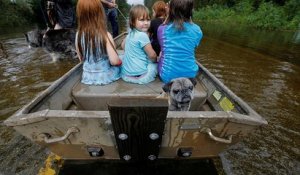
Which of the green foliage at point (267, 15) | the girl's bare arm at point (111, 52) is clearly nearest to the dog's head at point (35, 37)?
the girl's bare arm at point (111, 52)

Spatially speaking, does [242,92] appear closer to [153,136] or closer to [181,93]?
[181,93]

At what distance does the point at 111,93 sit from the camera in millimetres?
3268

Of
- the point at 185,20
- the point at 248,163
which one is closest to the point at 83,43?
the point at 185,20

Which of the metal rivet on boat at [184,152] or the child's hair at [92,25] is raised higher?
the child's hair at [92,25]

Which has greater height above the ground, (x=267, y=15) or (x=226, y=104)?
(x=226, y=104)

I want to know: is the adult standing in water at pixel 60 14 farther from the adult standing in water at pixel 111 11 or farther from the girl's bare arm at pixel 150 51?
the girl's bare arm at pixel 150 51

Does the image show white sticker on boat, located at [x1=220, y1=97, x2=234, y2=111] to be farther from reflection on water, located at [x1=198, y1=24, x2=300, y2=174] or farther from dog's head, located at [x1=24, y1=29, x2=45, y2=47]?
dog's head, located at [x1=24, y1=29, x2=45, y2=47]

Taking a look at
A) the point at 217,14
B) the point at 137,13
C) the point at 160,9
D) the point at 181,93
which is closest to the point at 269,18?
the point at 217,14

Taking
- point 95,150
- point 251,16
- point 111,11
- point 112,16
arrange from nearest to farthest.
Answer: point 95,150, point 111,11, point 112,16, point 251,16

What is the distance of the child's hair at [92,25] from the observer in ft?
10.1

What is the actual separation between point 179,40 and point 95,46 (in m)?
1.13

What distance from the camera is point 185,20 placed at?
3.07 m

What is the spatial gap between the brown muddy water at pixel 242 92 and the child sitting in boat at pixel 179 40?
1.46m

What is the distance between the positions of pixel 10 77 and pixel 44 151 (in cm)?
410
